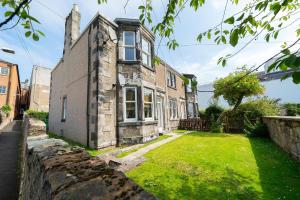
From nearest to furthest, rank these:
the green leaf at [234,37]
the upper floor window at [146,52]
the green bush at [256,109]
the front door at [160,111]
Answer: the green leaf at [234,37] → the upper floor window at [146,52] → the green bush at [256,109] → the front door at [160,111]

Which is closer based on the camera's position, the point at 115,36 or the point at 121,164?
the point at 121,164

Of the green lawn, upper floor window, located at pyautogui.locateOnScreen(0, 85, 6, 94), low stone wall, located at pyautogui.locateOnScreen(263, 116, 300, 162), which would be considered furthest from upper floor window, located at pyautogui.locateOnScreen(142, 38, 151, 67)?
upper floor window, located at pyautogui.locateOnScreen(0, 85, 6, 94)

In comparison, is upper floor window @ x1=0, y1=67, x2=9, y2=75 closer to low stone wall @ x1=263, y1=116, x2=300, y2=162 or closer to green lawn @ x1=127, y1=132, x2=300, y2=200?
green lawn @ x1=127, y1=132, x2=300, y2=200

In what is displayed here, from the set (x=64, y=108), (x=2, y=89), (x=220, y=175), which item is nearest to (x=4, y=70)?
(x=2, y=89)

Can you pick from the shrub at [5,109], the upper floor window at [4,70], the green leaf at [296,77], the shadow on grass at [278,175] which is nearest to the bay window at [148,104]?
the shadow on grass at [278,175]

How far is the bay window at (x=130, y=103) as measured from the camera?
30.6 ft

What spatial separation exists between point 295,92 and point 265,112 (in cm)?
2208

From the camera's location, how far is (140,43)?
33.7 ft

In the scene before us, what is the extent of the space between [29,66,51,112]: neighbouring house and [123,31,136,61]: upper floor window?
2716 cm

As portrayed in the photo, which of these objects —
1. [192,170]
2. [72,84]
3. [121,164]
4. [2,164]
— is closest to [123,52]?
[72,84]

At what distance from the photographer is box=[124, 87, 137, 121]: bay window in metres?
9.33

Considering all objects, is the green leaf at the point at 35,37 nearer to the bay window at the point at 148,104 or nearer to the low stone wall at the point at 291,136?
the low stone wall at the point at 291,136

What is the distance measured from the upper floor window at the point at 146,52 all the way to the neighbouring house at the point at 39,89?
89.1 feet

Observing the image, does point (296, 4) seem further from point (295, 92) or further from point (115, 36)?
point (295, 92)
